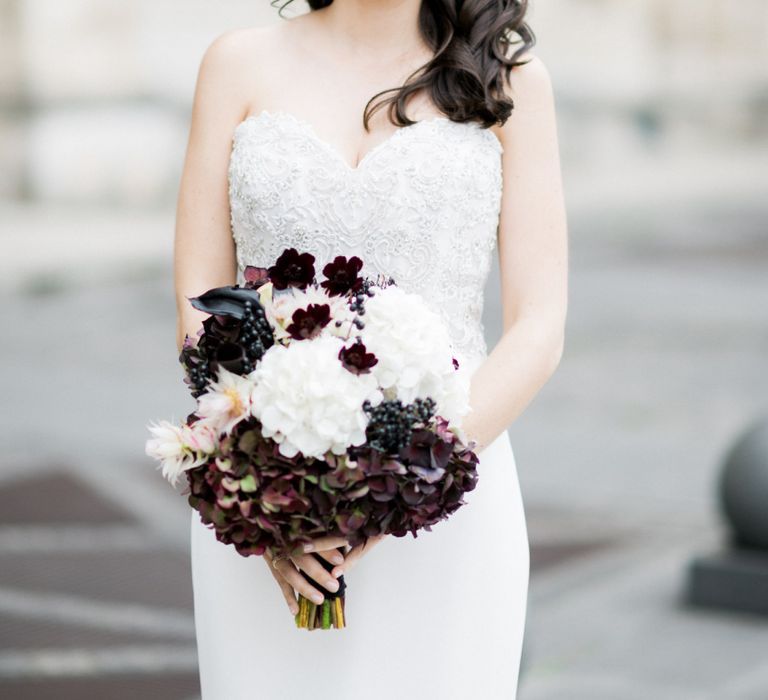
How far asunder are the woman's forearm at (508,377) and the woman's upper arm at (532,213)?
0.09ft

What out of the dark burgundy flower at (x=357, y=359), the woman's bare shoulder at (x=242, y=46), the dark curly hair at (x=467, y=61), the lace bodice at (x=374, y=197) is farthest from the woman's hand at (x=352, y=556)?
the woman's bare shoulder at (x=242, y=46)

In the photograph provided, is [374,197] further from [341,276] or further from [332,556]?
[332,556]

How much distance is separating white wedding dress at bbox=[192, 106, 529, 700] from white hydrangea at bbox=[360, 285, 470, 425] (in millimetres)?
551

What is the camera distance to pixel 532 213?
299cm

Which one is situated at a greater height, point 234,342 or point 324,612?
point 234,342

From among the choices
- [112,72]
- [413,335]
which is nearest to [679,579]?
[413,335]

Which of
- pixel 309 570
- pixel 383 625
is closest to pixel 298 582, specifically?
pixel 309 570

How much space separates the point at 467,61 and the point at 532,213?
37cm

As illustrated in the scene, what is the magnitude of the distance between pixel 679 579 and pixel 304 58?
4.34m

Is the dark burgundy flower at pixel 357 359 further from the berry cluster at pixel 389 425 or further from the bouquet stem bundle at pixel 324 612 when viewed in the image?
the bouquet stem bundle at pixel 324 612

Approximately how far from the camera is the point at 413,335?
2.40 m

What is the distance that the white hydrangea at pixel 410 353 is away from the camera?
93.7 inches

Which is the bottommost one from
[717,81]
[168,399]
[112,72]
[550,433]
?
[550,433]

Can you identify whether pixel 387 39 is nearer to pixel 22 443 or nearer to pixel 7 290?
pixel 22 443
